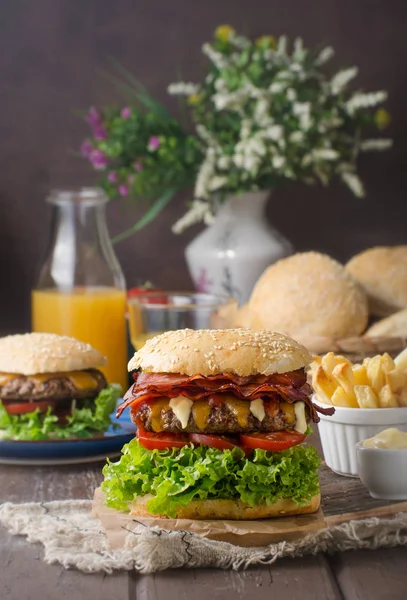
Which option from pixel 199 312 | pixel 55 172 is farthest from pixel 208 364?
pixel 55 172

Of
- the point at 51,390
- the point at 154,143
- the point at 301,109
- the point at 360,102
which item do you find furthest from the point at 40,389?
the point at 360,102

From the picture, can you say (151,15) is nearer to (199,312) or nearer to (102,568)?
(199,312)

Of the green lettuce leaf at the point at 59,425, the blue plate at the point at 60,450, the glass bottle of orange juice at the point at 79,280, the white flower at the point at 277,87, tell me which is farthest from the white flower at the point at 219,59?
the blue plate at the point at 60,450

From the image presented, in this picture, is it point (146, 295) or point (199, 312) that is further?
point (146, 295)

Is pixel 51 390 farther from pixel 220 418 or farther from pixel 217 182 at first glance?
pixel 217 182

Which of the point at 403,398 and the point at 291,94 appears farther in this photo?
the point at 291,94

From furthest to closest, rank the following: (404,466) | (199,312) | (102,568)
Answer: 1. (199,312)
2. (404,466)
3. (102,568)
